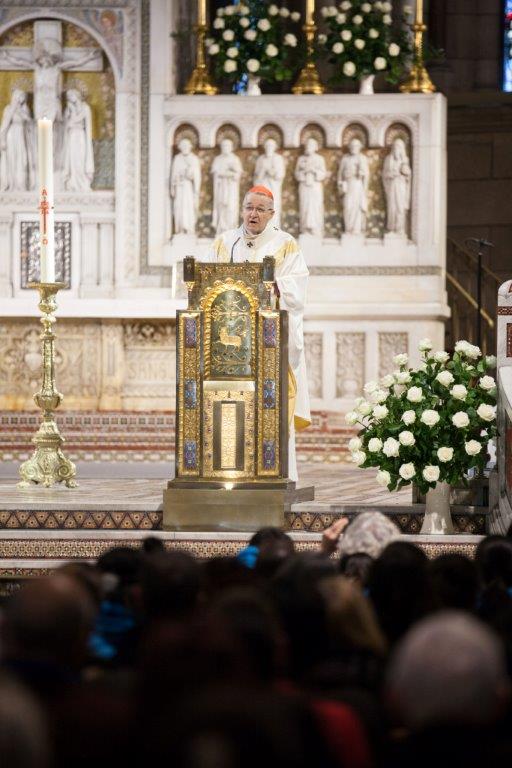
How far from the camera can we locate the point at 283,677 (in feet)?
11.7

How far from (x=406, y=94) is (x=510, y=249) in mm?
4072

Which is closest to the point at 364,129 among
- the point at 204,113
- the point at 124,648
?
the point at 204,113

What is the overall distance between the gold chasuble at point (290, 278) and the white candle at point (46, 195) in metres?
1.28

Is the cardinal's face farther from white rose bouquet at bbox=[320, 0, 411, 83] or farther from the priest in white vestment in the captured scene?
white rose bouquet at bbox=[320, 0, 411, 83]

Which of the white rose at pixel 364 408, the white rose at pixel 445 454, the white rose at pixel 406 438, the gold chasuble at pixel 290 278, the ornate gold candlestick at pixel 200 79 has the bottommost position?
the white rose at pixel 445 454

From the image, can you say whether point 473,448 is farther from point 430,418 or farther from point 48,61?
point 48,61

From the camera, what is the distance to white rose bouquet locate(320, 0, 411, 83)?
46.6ft

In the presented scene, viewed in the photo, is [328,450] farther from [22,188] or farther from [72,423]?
[22,188]

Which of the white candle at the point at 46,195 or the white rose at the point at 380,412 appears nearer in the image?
the white rose at the point at 380,412

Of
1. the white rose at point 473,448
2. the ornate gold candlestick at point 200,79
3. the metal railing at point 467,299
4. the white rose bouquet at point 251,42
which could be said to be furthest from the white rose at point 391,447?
the metal railing at point 467,299

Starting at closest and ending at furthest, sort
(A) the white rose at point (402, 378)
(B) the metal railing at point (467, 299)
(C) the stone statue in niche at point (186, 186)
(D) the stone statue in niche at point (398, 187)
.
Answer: (A) the white rose at point (402, 378)
(D) the stone statue in niche at point (398, 187)
(C) the stone statue in niche at point (186, 186)
(B) the metal railing at point (467, 299)

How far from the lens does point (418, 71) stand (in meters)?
14.5

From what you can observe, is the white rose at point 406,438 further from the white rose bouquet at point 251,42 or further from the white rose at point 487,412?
the white rose bouquet at point 251,42

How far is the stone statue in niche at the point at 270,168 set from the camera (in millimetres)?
14445
